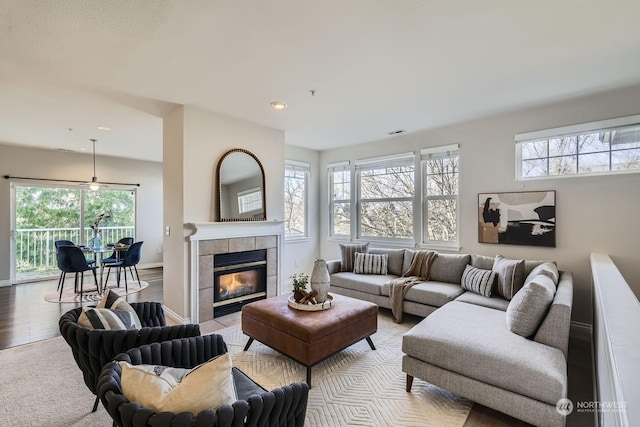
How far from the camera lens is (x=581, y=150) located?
3.38 metres

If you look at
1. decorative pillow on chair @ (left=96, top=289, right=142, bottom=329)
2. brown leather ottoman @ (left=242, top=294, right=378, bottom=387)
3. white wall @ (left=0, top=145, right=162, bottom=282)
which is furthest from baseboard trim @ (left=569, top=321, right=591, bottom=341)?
white wall @ (left=0, top=145, right=162, bottom=282)

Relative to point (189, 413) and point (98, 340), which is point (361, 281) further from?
point (189, 413)

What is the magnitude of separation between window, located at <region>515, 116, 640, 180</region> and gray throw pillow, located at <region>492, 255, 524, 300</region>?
1.23 m

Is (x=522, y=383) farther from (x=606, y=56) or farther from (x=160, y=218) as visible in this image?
(x=160, y=218)

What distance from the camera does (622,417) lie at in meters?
0.70

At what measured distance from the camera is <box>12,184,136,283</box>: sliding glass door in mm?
5691

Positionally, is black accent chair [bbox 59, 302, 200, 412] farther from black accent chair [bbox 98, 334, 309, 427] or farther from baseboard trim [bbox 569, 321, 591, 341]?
baseboard trim [bbox 569, 321, 591, 341]

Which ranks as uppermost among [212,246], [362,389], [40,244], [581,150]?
[581,150]

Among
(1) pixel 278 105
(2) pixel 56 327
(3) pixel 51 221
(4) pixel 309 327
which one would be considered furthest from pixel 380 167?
(3) pixel 51 221

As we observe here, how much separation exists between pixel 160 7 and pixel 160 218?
21.5 feet

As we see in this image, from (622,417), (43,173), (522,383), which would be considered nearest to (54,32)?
(622,417)

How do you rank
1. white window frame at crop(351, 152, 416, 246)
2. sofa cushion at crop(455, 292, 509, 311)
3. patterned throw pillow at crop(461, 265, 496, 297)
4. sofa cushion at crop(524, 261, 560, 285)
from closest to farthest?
sofa cushion at crop(524, 261, 560, 285) → sofa cushion at crop(455, 292, 509, 311) → patterned throw pillow at crop(461, 265, 496, 297) → white window frame at crop(351, 152, 416, 246)

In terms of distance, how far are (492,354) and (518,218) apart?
2449 mm

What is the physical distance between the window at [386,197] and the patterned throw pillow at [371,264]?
70 cm
